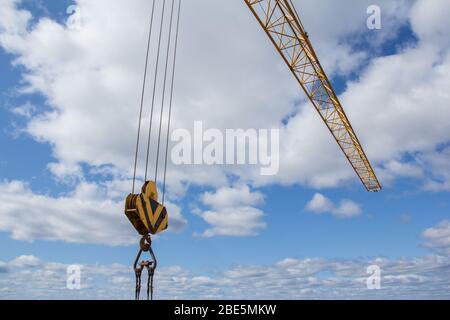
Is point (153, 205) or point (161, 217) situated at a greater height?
point (153, 205)

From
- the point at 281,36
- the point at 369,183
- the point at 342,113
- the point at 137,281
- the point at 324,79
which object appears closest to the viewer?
the point at 137,281

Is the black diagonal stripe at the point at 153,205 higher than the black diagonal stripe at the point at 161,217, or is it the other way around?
the black diagonal stripe at the point at 153,205

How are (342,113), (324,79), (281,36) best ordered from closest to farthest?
(281,36)
(324,79)
(342,113)

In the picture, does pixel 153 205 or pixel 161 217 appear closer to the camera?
pixel 153 205

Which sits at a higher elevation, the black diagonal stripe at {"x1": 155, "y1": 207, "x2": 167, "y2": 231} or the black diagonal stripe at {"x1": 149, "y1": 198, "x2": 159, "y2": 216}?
the black diagonal stripe at {"x1": 149, "y1": 198, "x2": 159, "y2": 216}
